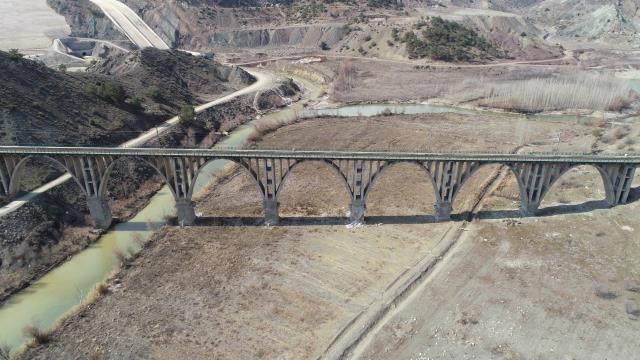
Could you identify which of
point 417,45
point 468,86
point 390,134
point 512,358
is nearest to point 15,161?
point 512,358

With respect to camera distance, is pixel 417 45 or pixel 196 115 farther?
pixel 417 45

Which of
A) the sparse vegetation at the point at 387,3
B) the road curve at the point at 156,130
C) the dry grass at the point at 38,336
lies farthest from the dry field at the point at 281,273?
the sparse vegetation at the point at 387,3

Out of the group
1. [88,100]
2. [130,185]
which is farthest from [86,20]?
[130,185]

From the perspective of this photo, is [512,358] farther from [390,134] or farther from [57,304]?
[390,134]

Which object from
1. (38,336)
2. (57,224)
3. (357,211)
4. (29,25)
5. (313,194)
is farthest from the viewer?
(29,25)

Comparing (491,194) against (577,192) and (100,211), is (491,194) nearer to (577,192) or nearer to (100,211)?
(577,192)

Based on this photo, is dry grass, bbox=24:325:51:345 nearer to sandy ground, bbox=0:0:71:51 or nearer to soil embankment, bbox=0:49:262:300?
soil embankment, bbox=0:49:262:300
